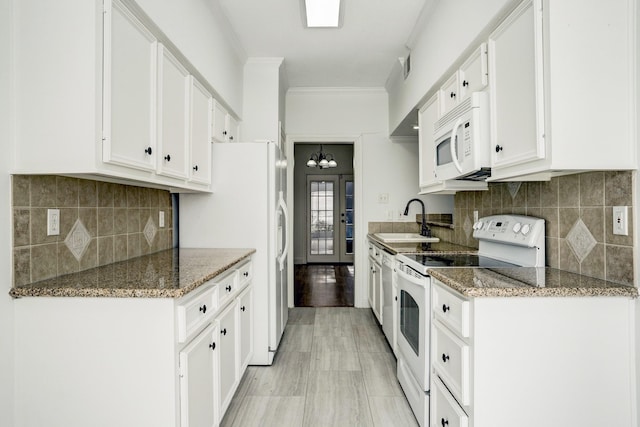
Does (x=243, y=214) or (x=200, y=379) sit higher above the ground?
(x=243, y=214)

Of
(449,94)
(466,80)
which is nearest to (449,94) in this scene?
(449,94)

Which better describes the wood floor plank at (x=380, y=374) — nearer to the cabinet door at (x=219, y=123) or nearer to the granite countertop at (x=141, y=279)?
the granite countertop at (x=141, y=279)

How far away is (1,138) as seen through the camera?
130cm

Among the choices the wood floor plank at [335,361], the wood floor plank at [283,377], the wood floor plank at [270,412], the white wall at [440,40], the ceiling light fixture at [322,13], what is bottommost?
the wood floor plank at [270,412]

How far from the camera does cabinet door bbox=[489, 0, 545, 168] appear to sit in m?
1.40

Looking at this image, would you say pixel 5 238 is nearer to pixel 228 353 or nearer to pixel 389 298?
pixel 228 353

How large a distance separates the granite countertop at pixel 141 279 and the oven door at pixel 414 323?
1043 mm

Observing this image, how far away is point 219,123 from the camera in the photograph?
9.50 ft

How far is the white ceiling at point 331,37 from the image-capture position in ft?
8.71

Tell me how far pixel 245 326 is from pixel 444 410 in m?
1.37

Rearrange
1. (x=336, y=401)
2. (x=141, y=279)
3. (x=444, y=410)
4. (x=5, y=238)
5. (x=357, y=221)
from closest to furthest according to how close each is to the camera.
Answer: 1. (x=5, y=238)
2. (x=141, y=279)
3. (x=444, y=410)
4. (x=336, y=401)
5. (x=357, y=221)

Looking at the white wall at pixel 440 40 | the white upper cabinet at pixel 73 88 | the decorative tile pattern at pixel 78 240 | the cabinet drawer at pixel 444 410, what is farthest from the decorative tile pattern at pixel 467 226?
the decorative tile pattern at pixel 78 240

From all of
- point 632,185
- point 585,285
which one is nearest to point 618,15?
point 632,185

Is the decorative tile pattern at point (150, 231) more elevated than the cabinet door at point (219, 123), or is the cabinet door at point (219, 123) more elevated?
the cabinet door at point (219, 123)
